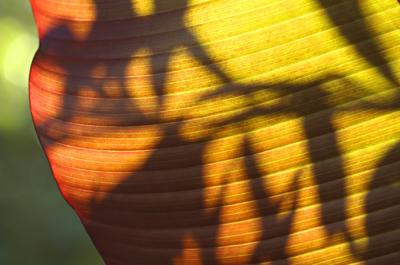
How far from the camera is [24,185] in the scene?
276 cm

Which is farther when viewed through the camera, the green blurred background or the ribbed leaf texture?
the green blurred background

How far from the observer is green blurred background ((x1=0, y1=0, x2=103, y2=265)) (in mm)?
2615

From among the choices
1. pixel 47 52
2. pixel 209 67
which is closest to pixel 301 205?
pixel 209 67

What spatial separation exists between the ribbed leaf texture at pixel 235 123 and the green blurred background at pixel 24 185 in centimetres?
187

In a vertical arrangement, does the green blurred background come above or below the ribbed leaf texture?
below

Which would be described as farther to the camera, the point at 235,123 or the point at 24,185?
the point at 24,185

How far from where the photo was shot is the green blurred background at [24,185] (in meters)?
2.62

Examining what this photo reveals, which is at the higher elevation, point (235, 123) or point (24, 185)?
point (235, 123)

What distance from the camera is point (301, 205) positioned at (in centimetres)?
70

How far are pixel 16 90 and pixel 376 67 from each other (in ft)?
7.48

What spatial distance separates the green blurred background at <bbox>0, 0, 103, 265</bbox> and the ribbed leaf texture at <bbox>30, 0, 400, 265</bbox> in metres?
1.87

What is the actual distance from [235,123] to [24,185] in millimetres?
2180

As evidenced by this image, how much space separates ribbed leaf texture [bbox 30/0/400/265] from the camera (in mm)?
655

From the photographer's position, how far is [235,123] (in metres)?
0.68
